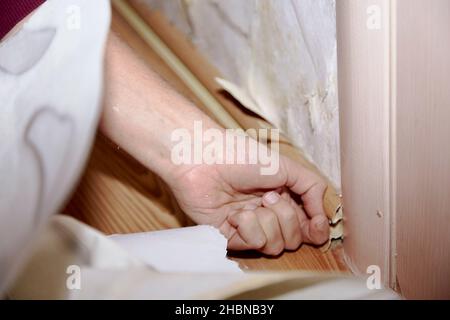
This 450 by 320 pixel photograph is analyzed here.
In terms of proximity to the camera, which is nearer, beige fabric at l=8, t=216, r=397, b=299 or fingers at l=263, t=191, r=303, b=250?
beige fabric at l=8, t=216, r=397, b=299

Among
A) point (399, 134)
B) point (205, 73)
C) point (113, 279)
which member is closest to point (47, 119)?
Answer: point (113, 279)

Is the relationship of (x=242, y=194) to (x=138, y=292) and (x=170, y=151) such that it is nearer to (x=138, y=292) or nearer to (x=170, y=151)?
(x=170, y=151)

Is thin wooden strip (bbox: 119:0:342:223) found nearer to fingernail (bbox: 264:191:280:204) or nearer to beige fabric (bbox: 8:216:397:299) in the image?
fingernail (bbox: 264:191:280:204)

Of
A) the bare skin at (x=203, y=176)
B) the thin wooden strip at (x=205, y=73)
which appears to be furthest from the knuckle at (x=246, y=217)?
the thin wooden strip at (x=205, y=73)

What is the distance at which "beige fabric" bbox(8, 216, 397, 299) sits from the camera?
0.31 meters

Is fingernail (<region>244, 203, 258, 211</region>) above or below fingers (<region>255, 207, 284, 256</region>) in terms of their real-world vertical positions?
above

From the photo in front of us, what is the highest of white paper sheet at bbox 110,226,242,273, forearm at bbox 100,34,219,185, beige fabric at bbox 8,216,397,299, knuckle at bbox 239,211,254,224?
forearm at bbox 100,34,219,185

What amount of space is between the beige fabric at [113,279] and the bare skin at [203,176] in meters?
0.31

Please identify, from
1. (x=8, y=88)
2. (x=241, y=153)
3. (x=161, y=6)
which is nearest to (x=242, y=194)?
(x=241, y=153)

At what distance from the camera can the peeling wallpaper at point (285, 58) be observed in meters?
0.64

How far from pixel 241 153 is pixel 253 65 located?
265 millimetres

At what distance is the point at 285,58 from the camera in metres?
0.74

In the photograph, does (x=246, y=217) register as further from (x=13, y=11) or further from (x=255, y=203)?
(x=13, y=11)

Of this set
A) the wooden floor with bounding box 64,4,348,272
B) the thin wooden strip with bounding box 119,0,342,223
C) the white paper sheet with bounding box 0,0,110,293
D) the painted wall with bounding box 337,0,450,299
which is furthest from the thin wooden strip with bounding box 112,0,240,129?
the white paper sheet with bounding box 0,0,110,293
